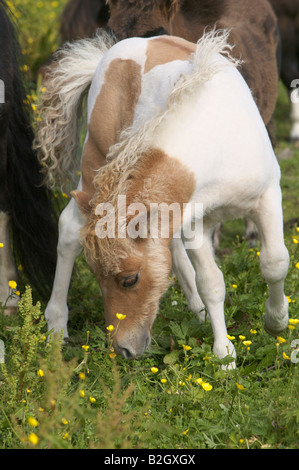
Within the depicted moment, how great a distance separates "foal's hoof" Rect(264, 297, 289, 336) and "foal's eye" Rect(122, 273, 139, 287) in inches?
32.7

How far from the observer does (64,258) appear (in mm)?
3607

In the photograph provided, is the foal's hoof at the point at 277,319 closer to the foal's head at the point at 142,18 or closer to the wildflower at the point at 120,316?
the wildflower at the point at 120,316

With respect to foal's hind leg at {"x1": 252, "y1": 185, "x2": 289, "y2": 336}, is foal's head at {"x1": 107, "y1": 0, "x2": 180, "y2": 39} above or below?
above

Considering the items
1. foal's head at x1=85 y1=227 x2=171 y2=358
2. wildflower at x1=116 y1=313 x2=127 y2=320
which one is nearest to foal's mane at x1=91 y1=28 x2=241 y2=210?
foal's head at x1=85 y1=227 x2=171 y2=358

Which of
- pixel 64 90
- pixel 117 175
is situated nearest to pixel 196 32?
pixel 64 90

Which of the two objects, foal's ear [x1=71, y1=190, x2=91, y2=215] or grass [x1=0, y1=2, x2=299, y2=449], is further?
foal's ear [x1=71, y1=190, x2=91, y2=215]

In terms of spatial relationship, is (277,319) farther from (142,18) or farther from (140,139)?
(142,18)

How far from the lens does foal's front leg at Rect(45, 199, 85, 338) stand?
3.54 metres

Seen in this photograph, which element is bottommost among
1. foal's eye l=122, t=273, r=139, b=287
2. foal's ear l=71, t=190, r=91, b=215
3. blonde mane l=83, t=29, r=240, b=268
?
foal's eye l=122, t=273, r=139, b=287

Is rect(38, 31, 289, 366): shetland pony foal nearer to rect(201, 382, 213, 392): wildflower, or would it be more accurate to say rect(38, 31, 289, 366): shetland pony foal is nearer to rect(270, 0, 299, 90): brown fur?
rect(201, 382, 213, 392): wildflower

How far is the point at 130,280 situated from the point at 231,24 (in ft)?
8.06

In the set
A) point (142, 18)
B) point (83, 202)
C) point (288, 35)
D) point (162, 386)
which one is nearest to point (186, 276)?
point (162, 386)

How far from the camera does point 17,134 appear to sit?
400 cm
